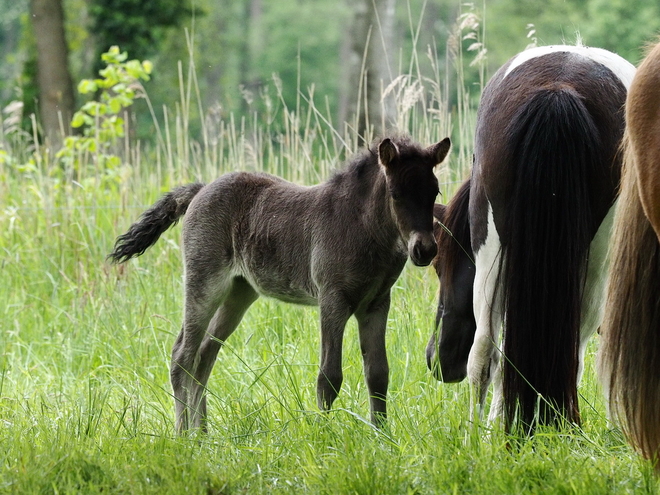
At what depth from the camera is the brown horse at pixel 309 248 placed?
3.67 meters

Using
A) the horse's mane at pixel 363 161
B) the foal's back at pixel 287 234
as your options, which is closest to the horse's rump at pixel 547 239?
the horse's mane at pixel 363 161

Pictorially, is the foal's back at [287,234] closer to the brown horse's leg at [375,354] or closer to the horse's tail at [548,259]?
the brown horse's leg at [375,354]

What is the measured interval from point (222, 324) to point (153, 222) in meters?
0.65

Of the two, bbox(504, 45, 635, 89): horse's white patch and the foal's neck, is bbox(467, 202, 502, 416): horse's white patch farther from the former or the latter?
bbox(504, 45, 635, 89): horse's white patch

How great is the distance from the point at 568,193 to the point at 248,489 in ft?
5.39

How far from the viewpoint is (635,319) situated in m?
2.98

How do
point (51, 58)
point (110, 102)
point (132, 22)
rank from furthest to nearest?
point (132, 22) < point (51, 58) < point (110, 102)

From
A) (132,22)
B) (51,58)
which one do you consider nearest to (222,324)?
(51,58)

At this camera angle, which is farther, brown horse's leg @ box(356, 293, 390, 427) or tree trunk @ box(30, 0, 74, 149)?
tree trunk @ box(30, 0, 74, 149)

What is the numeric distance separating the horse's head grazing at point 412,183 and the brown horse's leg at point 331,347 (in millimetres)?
464

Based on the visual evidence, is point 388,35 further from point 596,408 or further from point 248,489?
point 248,489

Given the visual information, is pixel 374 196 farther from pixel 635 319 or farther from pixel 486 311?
pixel 635 319

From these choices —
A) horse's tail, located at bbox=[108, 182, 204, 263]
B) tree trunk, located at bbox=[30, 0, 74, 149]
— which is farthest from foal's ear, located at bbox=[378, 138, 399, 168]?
tree trunk, located at bbox=[30, 0, 74, 149]

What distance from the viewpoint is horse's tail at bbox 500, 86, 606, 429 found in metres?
3.44
